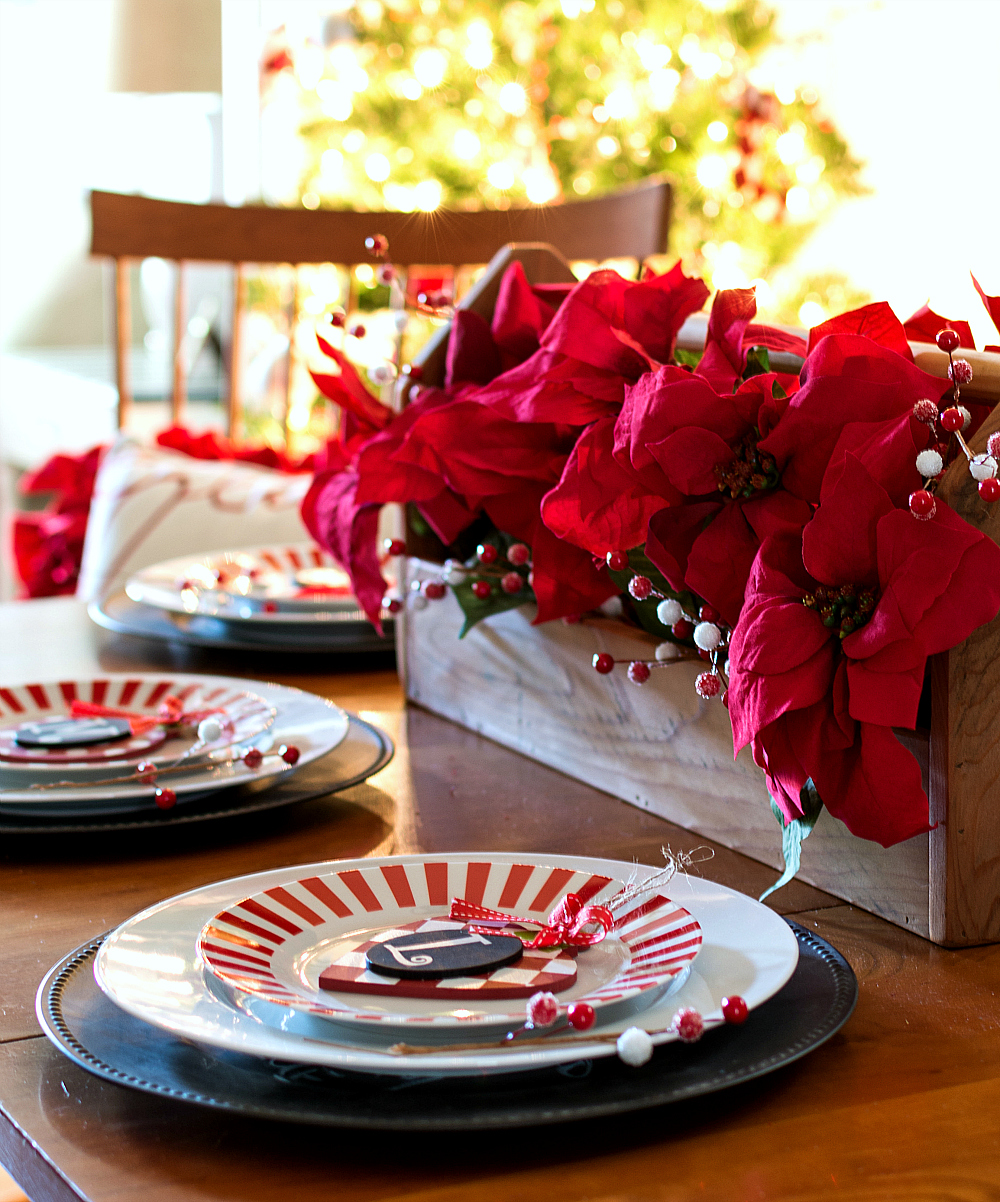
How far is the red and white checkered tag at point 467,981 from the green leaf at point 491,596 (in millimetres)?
309

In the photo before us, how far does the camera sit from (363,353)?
143 inches

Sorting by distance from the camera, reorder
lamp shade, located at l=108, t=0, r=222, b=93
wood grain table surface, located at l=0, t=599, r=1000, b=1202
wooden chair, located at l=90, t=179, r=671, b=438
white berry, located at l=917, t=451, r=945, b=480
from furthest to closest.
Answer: lamp shade, located at l=108, t=0, r=222, b=93 → wooden chair, located at l=90, t=179, r=671, b=438 → white berry, located at l=917, t=451, r=945, b=480 → wood grain table surface, located at l=0, t=599, r=1000, b=1202

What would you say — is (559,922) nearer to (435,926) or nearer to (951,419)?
(435,926)

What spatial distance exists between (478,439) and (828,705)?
24cm

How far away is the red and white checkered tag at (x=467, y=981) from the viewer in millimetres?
414

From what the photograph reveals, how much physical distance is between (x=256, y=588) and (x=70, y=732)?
36 cm

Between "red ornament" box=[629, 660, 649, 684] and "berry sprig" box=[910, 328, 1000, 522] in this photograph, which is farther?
"red ornament" box=[629, 660, 649, 684]

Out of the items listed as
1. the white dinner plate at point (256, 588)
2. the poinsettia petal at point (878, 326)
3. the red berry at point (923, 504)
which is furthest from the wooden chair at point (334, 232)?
the red berry at point (923, 504)

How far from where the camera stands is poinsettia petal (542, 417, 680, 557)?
21.4 inches

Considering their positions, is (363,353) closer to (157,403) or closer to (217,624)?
(157,403)

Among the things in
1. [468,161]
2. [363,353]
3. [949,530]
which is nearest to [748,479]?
[949,530]

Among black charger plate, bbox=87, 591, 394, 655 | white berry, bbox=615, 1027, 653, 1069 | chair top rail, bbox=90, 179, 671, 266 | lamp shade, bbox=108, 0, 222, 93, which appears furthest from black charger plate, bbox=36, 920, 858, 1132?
lamp shade, bbox=108, 0, 222, 93

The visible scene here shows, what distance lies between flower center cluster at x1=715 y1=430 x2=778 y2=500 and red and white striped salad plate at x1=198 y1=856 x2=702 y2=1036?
151mm

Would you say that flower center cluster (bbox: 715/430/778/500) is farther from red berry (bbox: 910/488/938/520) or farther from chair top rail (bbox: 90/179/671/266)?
chair top rail (bbox: 90/179/671/266)
